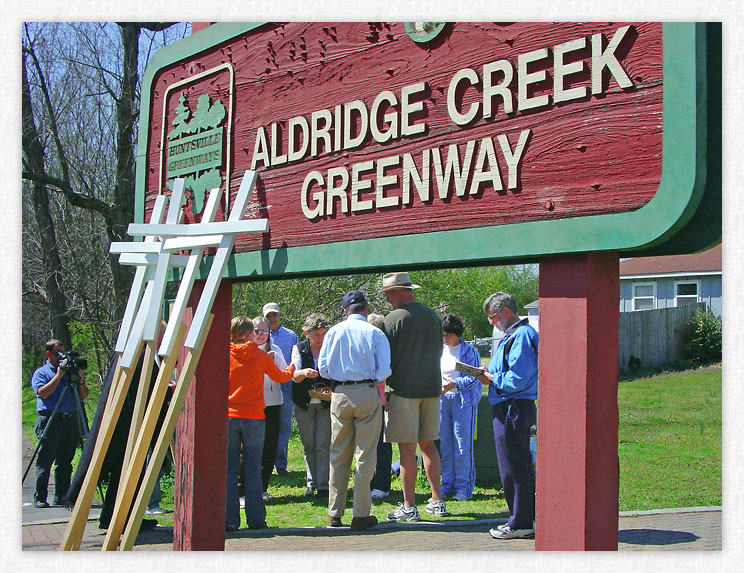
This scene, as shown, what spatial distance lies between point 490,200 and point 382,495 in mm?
4632

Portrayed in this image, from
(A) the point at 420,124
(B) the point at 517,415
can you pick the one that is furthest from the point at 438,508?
(A) the point at 420,124

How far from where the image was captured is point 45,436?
6.60 metres

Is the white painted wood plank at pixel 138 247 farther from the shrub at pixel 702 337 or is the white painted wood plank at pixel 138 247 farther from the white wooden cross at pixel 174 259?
the shrub at pixel 702 337

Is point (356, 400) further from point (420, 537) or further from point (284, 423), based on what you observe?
point (284, 423)

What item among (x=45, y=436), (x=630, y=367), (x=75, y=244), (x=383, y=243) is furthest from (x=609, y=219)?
(x=630, y=367)

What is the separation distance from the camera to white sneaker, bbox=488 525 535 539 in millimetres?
5004

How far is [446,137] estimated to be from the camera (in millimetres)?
2467

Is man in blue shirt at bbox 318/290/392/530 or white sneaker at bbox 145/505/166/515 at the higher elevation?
man in blue shirt at bbox 318/290/392/530

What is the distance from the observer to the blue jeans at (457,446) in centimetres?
636

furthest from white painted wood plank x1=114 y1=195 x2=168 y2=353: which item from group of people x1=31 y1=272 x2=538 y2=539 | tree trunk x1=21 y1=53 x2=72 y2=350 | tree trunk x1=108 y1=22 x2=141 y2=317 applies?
tree trunk x1=21 y1=53 x2=72 y2=350

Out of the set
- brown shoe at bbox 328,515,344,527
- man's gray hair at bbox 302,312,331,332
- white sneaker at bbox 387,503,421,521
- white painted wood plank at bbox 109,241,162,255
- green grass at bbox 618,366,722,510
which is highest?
white painted wood plank at bbox 109,241,162,255

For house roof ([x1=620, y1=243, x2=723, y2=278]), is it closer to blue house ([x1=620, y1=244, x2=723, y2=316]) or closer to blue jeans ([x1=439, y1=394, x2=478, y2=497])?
blue house ([x1=620, y1=244, x2=723, y2=316])

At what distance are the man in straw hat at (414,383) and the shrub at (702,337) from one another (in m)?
5.83

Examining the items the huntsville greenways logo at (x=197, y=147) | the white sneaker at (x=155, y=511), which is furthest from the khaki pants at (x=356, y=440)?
the huntsville greenways logo at (x=197, y=147)
